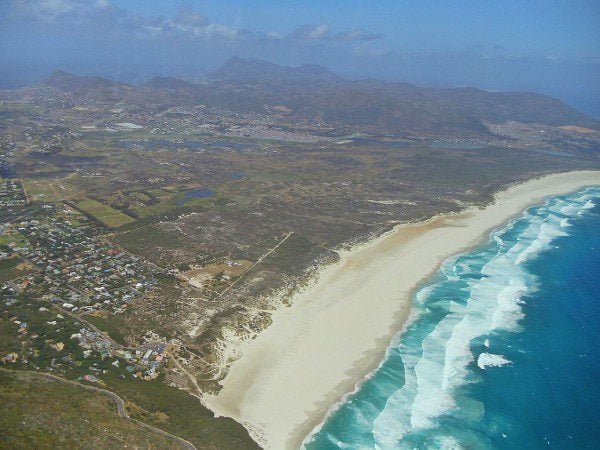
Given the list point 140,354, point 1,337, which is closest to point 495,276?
point 140,354

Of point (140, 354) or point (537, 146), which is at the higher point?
point (537, 146)

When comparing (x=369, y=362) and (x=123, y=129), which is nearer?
(x=369, y=362)

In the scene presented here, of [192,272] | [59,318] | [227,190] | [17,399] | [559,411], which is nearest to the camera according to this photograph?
[17,399]

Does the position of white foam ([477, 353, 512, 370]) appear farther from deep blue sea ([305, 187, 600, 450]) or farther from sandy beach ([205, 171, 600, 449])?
sandy beach ([205, 171, 600, 449])

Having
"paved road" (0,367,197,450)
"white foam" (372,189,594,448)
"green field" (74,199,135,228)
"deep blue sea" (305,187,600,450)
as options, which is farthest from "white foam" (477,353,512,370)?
"green field" (74,199,135,228)

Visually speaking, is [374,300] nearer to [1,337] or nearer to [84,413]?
[84,413]

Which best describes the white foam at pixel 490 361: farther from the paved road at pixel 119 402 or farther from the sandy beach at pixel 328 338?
the paved road at pixel 119 402

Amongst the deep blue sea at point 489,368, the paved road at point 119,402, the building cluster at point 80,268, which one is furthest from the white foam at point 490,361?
the building cluster at point 80,268
